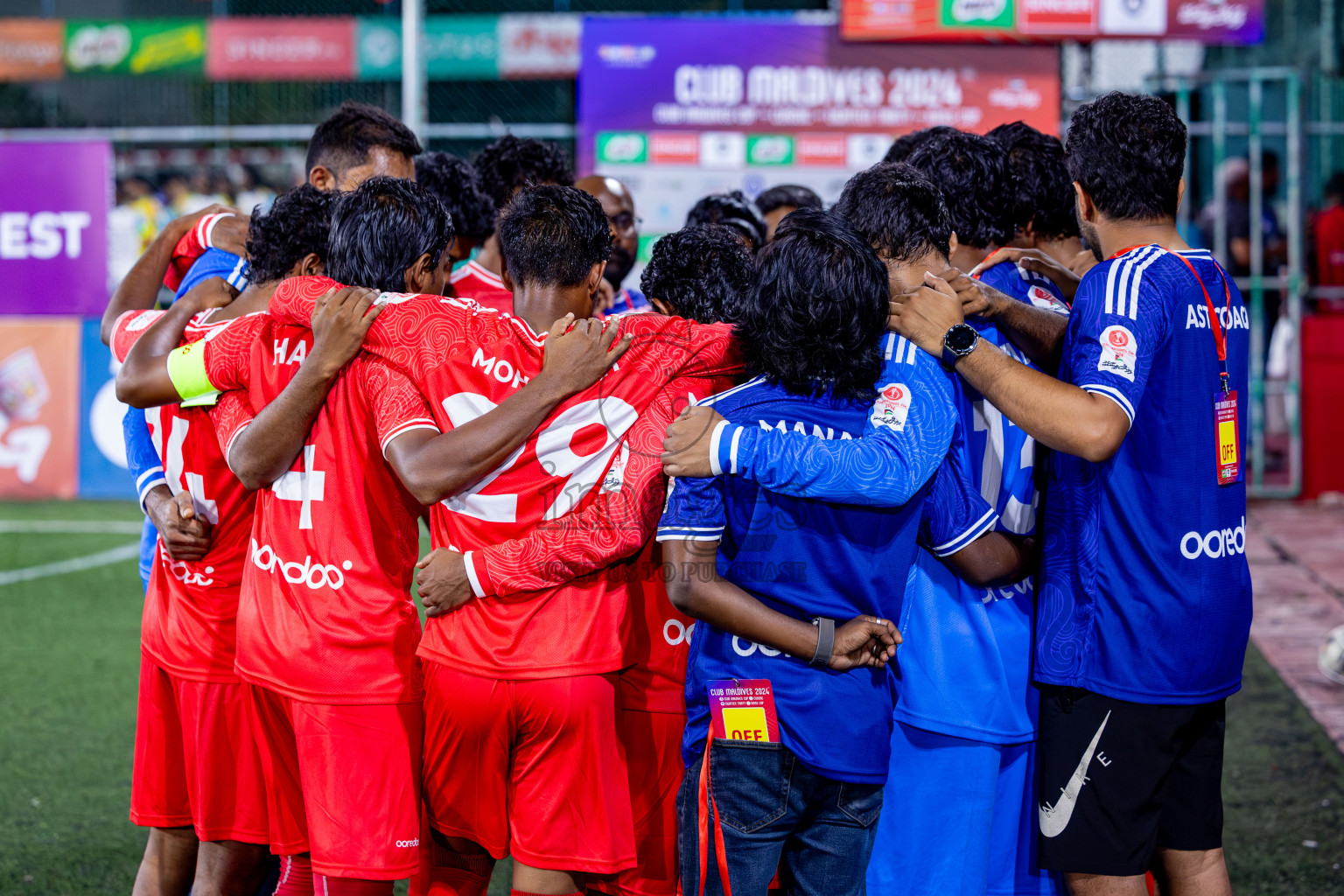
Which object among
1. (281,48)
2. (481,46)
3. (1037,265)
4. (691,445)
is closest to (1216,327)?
(1037,265)

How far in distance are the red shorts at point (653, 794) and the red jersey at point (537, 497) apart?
0.36 metres

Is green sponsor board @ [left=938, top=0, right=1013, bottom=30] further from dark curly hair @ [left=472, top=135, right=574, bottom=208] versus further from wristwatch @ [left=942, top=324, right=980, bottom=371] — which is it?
wristwatch @ [left=942, top=324, right=980, bottom=371]

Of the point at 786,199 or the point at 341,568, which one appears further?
the point at 786,199

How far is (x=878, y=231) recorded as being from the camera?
8.30ft

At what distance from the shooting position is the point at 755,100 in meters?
10.3

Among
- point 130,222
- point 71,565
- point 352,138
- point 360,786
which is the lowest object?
point 71,565

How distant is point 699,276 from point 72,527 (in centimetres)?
794

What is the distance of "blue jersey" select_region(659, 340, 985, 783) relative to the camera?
230 cm

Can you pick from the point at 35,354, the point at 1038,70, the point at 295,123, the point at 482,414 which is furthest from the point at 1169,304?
the point at 295,123

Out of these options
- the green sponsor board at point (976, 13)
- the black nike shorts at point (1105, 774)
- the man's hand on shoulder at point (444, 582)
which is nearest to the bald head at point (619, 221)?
the man's hand on shoulder at point (444, 582)

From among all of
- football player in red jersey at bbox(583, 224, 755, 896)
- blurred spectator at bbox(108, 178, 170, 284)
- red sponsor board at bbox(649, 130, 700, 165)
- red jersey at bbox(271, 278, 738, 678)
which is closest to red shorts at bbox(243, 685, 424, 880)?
red jersey at bbox(271, 278, 738, 678)

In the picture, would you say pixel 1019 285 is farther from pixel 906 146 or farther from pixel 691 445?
pixel 691 445

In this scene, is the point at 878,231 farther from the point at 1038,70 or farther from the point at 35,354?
the point at 35,354

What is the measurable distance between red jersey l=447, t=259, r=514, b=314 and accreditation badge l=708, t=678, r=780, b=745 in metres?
2.02
